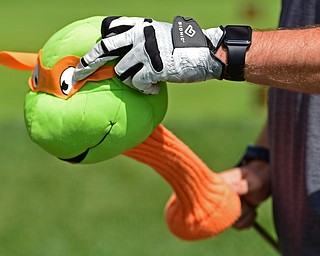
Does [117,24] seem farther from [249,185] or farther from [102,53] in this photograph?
[249,185]

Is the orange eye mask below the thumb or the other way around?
the other way around

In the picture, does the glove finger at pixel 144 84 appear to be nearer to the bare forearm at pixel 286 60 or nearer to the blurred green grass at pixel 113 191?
the bare forearm at pixel 286 60

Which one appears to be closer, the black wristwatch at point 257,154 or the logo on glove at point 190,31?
the logo on glove at point 190,31

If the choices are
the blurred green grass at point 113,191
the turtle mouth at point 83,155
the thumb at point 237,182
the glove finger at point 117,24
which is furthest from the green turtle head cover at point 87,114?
the blurred green grass at point 113,191

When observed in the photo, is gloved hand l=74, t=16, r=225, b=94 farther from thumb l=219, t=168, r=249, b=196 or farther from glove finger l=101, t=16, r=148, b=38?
thumb l=219, t=168, r=249, b=196

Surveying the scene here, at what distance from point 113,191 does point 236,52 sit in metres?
4.24

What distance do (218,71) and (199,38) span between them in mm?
117

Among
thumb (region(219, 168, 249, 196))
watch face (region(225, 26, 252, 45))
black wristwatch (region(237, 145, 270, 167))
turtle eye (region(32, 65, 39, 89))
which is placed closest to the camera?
watch face (region(225, 26, 252, 45))

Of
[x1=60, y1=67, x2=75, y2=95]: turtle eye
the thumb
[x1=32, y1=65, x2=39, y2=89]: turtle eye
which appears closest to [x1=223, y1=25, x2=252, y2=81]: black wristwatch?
[x1=60, y1=67, x2=75, y2=95]: turtle eye

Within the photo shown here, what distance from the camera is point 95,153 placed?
267cm

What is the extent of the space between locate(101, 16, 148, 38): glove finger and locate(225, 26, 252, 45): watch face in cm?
27

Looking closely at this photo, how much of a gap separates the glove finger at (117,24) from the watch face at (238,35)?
27 centimetres

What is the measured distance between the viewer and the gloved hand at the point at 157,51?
95.4 inches

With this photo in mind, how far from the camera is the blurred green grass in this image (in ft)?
19.0
